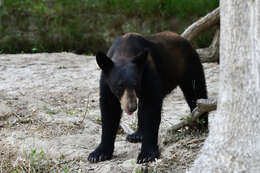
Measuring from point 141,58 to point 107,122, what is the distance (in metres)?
0.93

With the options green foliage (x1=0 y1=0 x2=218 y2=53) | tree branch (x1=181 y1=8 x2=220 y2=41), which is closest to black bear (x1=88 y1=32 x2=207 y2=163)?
tree branch (x1=181 y1=8 x2=220 y2=41)

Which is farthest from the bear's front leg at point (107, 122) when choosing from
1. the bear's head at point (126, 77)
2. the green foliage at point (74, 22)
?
the green foliage at point (74, 22)

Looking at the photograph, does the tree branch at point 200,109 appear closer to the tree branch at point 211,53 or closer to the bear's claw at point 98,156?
the bear's claw at point 98,156

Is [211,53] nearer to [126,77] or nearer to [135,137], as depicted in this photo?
[135,137]

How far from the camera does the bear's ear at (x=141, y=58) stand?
16.4 feet

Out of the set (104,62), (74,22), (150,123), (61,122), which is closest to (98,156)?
(150,123)

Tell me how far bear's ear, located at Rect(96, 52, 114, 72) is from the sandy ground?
1.11 meters

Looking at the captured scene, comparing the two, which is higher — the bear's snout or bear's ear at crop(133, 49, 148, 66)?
bear's ear at crop(133, 49, 148, 66)

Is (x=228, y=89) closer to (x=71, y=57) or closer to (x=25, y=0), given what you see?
(x=71, y=57)

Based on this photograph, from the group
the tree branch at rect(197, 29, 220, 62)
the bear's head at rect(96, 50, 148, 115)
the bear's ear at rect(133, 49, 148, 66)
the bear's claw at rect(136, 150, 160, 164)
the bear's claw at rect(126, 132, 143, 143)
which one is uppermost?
the bear's ear at rect(133, 49, 148, 66)

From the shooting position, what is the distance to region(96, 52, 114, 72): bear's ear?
16.2 feet

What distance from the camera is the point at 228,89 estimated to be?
12.6ft

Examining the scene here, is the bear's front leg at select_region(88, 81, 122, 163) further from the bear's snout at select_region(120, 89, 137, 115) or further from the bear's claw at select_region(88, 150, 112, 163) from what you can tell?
the bear's snout at select_region(120, 89, 137, 115)

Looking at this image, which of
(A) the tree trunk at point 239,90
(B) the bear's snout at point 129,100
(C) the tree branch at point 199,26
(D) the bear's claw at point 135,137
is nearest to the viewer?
(A) the tree trunk at point 239,90
